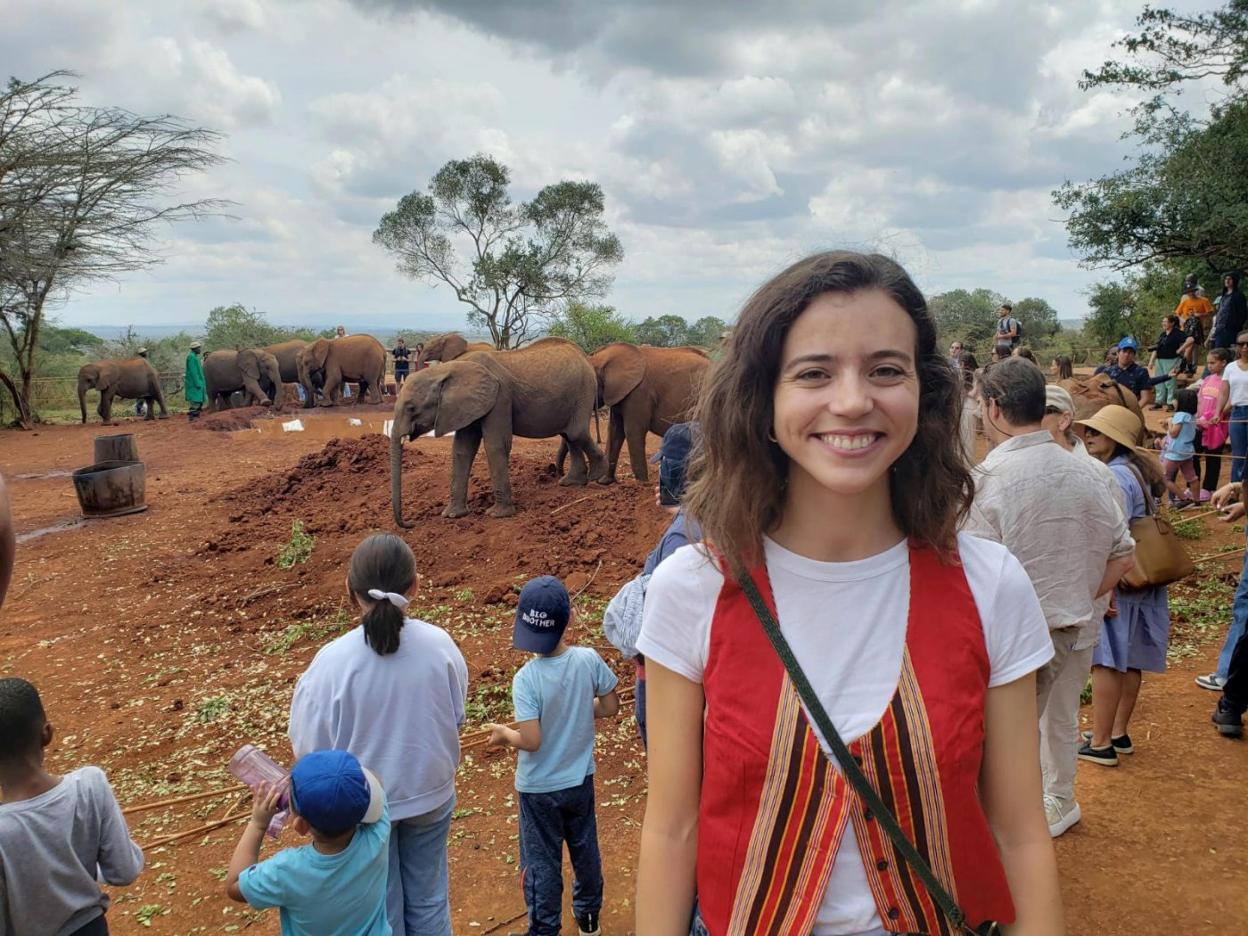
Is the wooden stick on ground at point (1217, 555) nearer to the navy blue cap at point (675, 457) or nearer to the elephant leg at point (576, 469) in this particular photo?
the navy blue cap at point (675, 457)

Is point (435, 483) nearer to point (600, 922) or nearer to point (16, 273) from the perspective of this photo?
point (600, 922)

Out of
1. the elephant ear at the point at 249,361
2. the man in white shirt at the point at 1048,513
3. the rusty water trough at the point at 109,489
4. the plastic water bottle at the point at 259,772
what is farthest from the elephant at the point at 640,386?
the elephant ear at the point at 249,361

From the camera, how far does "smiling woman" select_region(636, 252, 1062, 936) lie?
126 cm

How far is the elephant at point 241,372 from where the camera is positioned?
21547 millimetres

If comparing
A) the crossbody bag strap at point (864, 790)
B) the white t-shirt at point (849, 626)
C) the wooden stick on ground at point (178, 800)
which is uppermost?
the white t-shirt at point (849, 626)

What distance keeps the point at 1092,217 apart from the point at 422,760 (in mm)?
12681

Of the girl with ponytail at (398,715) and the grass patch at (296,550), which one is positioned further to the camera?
the grass patch at (296,550)

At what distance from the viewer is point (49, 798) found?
7.11 feet

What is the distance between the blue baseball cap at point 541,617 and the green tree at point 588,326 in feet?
89.0

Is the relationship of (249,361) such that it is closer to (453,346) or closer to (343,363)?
(343,363)

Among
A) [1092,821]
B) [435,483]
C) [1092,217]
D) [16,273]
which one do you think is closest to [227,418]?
[16,273]

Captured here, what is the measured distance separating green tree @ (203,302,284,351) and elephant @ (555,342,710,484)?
29634 mm

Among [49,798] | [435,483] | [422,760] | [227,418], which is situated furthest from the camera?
[227,418]

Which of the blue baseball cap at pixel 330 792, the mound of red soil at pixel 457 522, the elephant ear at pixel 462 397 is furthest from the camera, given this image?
the elephant ear at pixel 462 397
